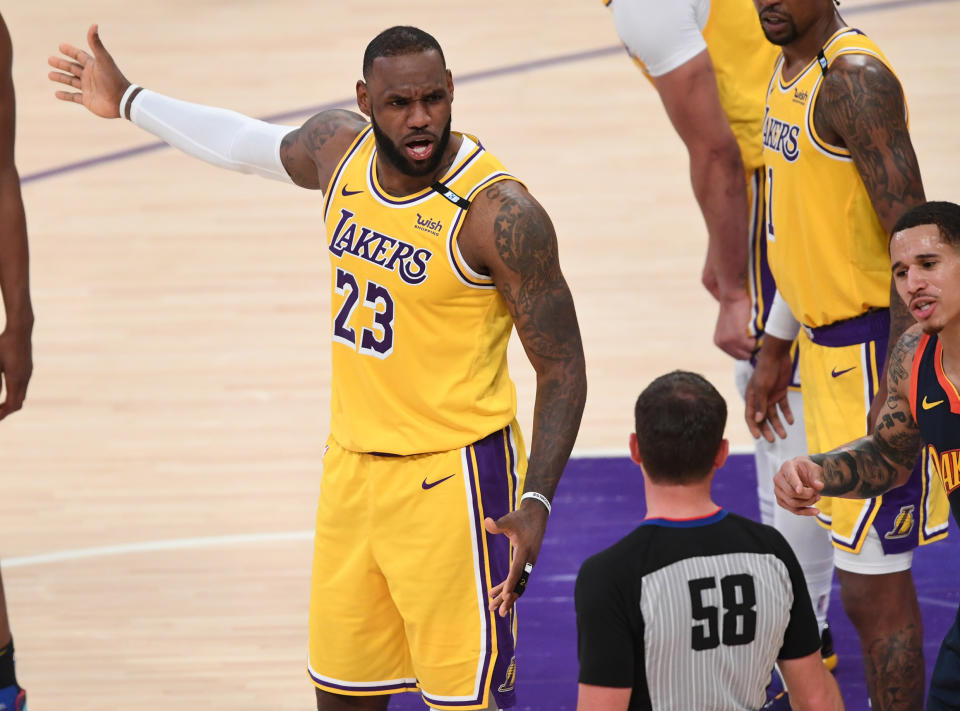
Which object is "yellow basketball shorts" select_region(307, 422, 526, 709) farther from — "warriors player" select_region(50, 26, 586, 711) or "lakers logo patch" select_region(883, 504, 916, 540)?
"lakers logo patch" select_region(883, 504, 916, 540)

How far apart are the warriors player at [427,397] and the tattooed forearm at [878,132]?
97 cm

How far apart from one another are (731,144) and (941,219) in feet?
5.83

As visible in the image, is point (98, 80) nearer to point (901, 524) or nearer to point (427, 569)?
point (427, 569)

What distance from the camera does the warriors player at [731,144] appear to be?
5.08 meters

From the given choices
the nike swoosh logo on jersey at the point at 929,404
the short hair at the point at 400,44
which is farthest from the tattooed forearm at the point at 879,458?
the short hair at the point at 400,44

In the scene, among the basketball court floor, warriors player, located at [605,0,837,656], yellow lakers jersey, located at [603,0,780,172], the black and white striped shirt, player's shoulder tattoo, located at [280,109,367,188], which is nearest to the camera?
the black and white striped shirt

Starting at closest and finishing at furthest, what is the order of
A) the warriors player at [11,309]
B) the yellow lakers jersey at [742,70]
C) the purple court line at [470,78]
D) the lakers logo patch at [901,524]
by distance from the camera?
1. the warriors player at [11,309]
2. the lakers logo patch at [901,524]
3. the yellow lakers jersey at [742,70]
4. the purple court line at [470,78]

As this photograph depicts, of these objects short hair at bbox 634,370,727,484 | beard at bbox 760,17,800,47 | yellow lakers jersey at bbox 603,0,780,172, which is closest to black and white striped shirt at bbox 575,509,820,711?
short hair at bbox 634,370,727,484

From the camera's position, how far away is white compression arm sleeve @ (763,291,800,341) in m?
4.81

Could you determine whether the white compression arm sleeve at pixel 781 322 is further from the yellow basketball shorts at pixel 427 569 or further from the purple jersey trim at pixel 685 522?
the purple jersey trim at pixel 685 522

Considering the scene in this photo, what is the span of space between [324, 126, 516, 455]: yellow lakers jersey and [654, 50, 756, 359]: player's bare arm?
4.58 ft

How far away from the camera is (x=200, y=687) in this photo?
17.3 ft

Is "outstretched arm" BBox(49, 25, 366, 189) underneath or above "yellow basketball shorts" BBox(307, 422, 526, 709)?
above

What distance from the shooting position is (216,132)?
458 centimetres
